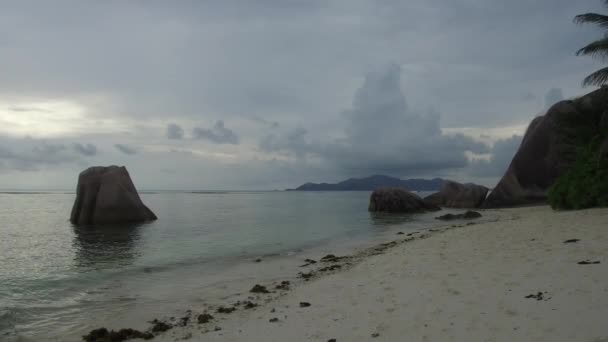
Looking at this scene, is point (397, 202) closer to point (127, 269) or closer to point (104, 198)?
point (104, 198)

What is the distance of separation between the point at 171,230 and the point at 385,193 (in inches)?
973

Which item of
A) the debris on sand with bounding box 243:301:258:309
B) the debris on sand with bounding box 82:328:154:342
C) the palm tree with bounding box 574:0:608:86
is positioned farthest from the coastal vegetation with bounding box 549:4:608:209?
the debris on sand with bounding box 82:328:154:342

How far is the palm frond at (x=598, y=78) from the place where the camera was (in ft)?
63.7

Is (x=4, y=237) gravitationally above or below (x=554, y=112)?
below

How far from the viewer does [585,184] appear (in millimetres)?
20047

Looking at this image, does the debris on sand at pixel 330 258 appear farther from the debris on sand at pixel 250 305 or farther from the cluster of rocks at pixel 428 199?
the cluster of rocks at pixel 428 199

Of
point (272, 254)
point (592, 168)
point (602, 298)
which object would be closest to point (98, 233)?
point (272, 254)

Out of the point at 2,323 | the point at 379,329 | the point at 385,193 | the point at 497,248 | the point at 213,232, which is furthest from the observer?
the point at 385,193

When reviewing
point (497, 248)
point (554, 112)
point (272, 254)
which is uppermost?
point (554, 112)

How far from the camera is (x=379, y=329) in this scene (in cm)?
590

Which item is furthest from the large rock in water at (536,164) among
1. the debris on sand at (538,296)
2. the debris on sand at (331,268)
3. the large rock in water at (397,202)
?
the debris on sand at (538,296)

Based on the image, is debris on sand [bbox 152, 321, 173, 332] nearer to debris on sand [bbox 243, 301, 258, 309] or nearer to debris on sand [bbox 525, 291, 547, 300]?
debris on sand [bbox 243, 301, 258, 309]

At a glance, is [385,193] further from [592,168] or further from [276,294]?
[276,294]

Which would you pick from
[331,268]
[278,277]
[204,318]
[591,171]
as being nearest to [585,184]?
[591,171]
